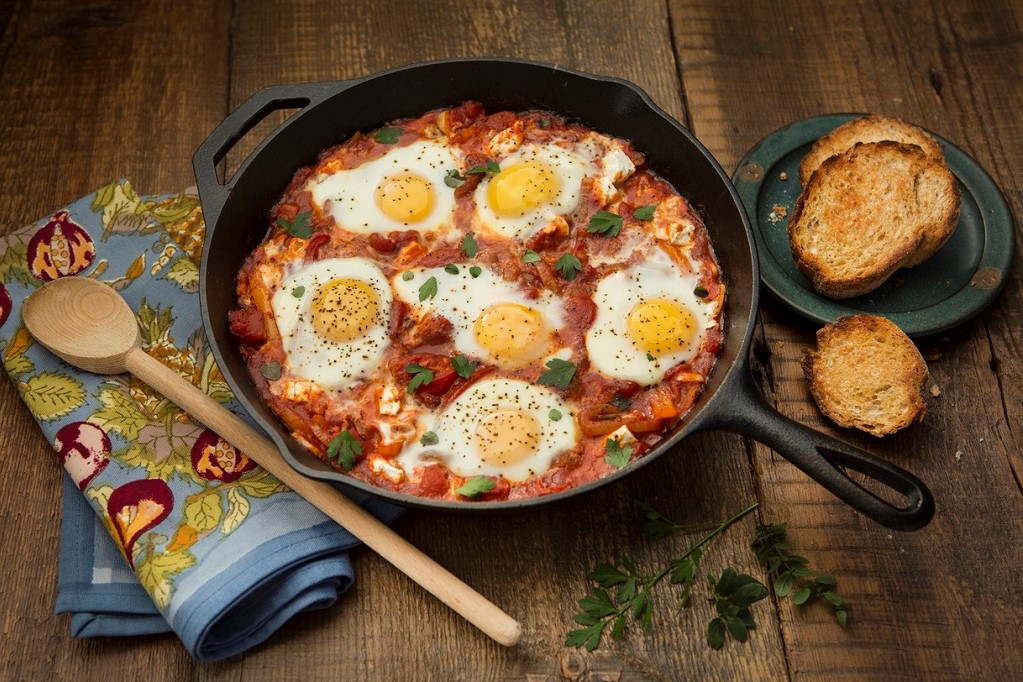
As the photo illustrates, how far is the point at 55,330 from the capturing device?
4.22 metres

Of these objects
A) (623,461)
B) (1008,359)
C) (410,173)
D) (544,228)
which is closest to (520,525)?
(623,461)

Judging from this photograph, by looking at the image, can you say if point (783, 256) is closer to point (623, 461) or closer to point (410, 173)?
point (623, 461)

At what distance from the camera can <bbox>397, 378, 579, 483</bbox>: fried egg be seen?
3812 mm

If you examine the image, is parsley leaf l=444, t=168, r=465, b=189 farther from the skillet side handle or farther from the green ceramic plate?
the skillet side handle

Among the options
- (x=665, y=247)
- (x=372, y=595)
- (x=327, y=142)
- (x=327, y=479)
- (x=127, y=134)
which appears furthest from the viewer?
(x=127, y=134)

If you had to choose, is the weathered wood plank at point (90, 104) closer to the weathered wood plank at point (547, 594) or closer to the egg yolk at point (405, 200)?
the egg yolk at point (405, 200)

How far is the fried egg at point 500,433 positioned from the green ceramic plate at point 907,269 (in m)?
1.31

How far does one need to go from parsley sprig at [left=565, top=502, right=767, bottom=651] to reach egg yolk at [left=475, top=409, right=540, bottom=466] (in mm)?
597

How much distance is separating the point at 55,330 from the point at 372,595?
1.82 metres

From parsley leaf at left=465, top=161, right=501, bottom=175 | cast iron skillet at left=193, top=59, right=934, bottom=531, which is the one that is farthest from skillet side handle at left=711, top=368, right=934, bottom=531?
parsley leaf at left=465, top=161, right=501, bottom=175

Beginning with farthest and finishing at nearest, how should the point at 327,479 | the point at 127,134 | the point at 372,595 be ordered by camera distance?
the point at 127,134 < the point at 372,595 < the point at 327,479

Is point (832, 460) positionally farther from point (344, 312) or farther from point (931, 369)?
point (344, 312)

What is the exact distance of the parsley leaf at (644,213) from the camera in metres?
4.39

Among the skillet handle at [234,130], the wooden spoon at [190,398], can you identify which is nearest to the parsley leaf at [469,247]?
the skillet handle at [234,130]
